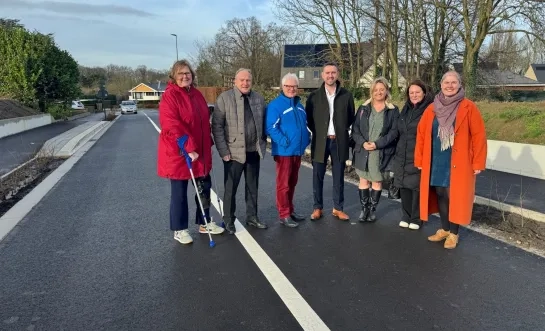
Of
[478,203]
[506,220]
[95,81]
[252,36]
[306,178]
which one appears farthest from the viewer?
[95,81]

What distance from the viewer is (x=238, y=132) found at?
5078mm

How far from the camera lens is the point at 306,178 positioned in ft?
29.0

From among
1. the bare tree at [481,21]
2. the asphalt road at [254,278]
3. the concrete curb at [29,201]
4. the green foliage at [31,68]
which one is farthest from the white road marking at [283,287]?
the green foliage at [31,68]

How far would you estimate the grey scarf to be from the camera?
451 centimetres

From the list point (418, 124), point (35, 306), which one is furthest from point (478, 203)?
point (35, 306)

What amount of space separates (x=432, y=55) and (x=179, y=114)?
76.3 feet

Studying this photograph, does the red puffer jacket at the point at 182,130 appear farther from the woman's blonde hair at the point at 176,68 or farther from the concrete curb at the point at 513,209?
the concrete curb at the point at 513,209

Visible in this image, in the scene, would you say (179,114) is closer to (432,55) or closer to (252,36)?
(432,55)

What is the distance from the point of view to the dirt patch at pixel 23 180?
23.4ft

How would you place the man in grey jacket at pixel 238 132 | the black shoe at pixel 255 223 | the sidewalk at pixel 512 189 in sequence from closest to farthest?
the man in grey jacket at pixel 238 132
the black shoe at pixel 255 223
the sidewalk at pixel 512 189

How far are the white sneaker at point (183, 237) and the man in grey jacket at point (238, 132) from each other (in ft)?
1.89

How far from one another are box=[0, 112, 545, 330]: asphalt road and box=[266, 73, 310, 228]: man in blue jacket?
1.30ft

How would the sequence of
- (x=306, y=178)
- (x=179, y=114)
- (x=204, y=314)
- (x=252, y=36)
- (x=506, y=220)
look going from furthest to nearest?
1. (x=252, y=36)
2. (x=306, y=178)
3. (x=506, y=220)
4. (x=179, y=114)
5. (x=204, y=314)

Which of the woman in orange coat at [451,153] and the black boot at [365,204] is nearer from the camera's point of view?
the woman in orange coat at [451,153]
